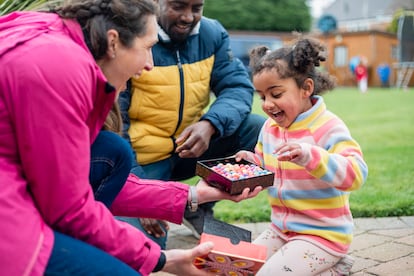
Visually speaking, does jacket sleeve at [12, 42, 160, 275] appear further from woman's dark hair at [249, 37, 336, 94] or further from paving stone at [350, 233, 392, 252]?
paving stone at [350, 233, 392, 252]

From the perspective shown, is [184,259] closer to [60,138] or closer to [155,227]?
[60,138]

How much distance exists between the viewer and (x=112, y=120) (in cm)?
230

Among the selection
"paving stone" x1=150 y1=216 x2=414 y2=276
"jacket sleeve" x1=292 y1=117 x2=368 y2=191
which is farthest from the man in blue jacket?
"jacket sleeve" x1=292 y1=117 x2=368 y2=191

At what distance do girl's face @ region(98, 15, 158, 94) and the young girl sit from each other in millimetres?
754

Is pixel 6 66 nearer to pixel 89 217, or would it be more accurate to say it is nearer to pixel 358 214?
pixel 89 217

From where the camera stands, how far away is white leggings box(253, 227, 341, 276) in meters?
2.46

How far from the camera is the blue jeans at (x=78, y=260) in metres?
1.67

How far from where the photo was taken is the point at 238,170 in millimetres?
2518

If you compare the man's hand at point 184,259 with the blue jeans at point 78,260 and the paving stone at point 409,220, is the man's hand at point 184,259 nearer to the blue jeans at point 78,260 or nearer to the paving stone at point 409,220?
the blue jeans at point 78,260

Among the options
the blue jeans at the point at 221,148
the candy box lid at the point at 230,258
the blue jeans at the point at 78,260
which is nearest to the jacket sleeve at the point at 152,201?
the candy box lid at the point at 230,258

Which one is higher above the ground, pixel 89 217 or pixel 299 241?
pixel 89 217

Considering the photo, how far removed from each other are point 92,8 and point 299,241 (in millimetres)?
1353

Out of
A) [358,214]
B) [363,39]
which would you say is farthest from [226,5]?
[358,214]

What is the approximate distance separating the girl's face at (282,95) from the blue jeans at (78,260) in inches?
44.3
